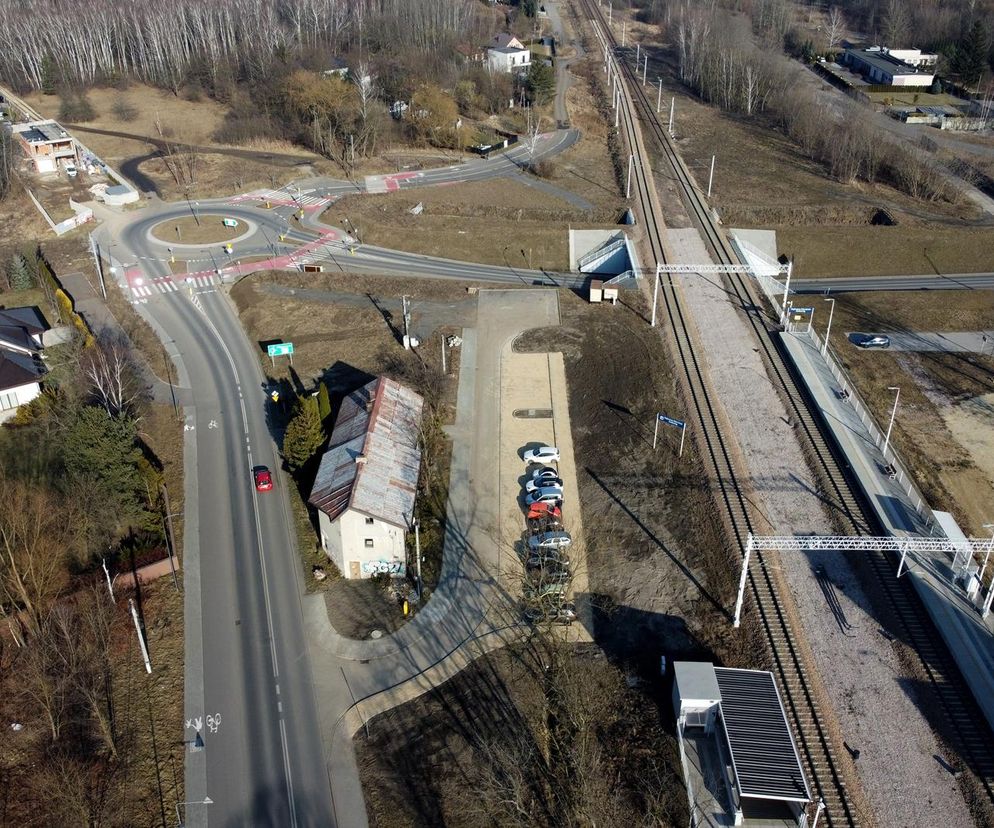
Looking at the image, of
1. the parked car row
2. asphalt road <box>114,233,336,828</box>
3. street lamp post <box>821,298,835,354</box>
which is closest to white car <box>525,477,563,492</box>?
the parked car row


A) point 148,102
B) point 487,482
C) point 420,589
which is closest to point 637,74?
point 148,102

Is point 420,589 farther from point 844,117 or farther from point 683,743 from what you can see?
point 844,117

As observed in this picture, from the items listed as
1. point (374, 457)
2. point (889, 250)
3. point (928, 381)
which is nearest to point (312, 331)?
point (374, 457)

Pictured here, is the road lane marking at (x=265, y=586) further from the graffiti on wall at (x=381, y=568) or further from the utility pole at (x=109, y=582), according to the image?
the utility pole at (x=109, y=582)

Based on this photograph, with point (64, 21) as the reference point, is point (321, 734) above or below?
below

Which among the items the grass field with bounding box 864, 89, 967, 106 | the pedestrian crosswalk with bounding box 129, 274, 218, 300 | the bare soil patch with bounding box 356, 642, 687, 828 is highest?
the grass field with bounding box 864, 89, 967, 106

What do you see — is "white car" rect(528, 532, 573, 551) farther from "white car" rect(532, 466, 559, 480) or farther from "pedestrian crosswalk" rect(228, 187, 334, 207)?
"pedestrian crosswalk" rect(228, 187, 334, 207)
